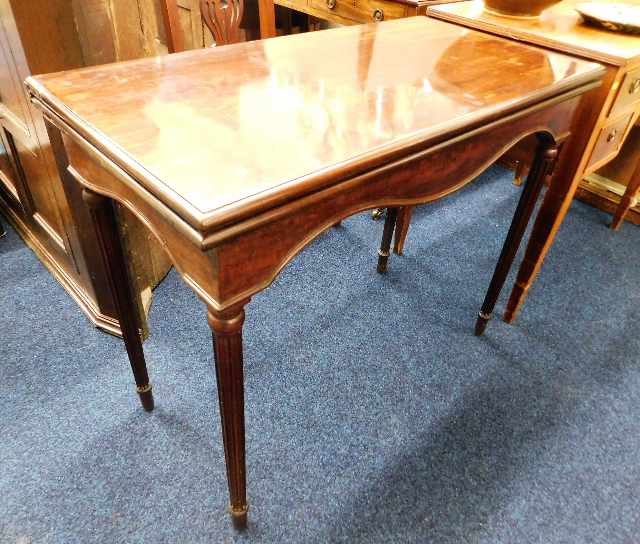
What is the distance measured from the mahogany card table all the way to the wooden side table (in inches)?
2.0

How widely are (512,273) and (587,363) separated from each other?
43 cm

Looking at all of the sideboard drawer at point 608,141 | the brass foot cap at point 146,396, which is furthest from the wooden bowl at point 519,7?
the brass foot cap at point 146,396

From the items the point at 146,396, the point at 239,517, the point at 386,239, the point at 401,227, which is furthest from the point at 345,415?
the point at 401,227

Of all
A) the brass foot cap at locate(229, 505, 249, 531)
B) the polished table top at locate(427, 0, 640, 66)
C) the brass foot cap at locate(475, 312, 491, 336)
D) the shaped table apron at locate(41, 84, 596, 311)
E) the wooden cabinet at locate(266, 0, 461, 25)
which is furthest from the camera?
the wooden cabinet at locate(266, 0, 461, 25)

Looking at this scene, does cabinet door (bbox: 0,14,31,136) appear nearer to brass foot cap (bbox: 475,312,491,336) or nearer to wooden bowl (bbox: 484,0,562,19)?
wooden bowl (bbox: 484,0,562,19)

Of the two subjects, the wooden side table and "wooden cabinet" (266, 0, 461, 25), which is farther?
"wooden cabinet" (266, 0, 461, 25)

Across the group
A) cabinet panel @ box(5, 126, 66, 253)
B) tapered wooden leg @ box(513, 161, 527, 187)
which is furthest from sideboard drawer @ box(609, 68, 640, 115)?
cabinet panel @ box(5, 126, 66, 253)

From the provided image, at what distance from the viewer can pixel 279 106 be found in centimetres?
79

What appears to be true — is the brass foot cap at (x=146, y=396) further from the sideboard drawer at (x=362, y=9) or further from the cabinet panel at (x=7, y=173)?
the sideboard drawer at (x=362, y=9)

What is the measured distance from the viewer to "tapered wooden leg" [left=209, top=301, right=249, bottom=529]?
68 centimetres

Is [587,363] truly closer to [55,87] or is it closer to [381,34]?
[381,34]

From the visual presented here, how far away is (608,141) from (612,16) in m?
0.31

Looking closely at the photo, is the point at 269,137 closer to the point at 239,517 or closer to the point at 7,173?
the point at 239,517

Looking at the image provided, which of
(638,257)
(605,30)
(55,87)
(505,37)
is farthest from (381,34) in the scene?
(638,257)
